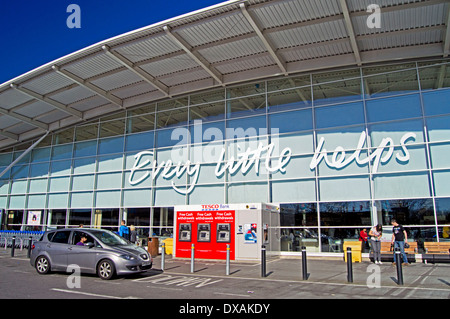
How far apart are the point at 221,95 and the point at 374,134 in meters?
8.57

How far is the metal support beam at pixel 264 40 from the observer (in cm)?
1469

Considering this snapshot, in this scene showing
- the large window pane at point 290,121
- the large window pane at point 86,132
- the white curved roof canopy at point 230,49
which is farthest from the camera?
the large window pane at point 86,132

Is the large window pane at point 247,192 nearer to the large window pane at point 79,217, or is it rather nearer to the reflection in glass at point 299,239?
the reflection in glass at point 299,239

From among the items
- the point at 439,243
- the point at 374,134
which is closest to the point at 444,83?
the point at 374,134

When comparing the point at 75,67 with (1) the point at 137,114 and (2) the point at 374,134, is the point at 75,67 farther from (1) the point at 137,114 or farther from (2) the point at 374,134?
(2) the point at 374,134

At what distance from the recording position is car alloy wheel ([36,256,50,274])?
11285 millimetres

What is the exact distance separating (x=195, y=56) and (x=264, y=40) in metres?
3.57

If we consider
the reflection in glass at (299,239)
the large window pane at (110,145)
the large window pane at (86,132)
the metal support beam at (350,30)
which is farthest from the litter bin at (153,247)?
the metal support beam at (350,30)

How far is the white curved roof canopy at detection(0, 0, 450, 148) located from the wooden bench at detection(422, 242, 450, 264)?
8.31 metres

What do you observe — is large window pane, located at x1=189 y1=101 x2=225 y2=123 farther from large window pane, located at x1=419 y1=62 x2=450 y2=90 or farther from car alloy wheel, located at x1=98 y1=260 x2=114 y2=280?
car alloy wheel, located at x1=98 y1=260 x2=114 y2=280

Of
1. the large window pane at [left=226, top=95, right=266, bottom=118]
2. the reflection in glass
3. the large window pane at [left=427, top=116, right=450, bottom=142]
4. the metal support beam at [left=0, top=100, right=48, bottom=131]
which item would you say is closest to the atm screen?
the reflection in glass

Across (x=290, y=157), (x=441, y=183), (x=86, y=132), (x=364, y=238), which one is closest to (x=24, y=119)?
(x=86, y=132)

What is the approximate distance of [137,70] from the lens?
19156mm
